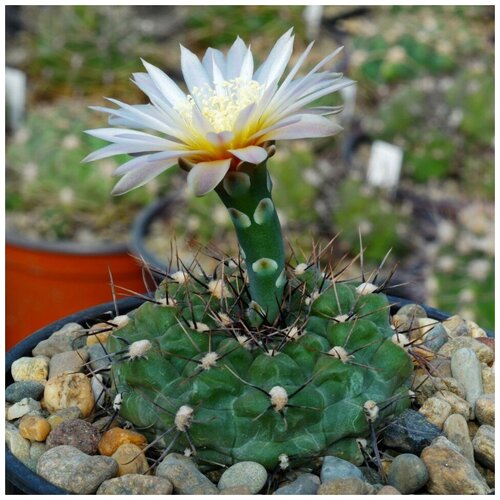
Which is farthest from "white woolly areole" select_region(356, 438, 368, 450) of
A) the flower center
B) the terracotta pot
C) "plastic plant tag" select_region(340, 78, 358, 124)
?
"plastic plant tag" select_region(340, 78, 358, 124)

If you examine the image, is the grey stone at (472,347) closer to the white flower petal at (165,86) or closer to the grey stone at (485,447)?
the grey stone at (485,447)

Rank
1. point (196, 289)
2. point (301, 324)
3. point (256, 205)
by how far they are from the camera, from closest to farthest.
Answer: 1. point (256, 205)
2. point (301, 324)
3. point (196, 289)

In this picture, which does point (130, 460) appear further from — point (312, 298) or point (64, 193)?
point (64, 193)

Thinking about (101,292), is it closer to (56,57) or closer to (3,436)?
(56,57)

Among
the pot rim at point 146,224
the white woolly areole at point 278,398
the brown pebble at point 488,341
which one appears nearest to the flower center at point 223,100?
the white woolly areole at point 278,398

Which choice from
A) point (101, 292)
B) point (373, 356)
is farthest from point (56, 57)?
point (373, 356)

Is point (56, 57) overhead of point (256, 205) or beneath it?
overhead

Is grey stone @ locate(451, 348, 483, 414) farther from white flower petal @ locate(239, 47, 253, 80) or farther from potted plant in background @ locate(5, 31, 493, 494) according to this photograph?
white flower petal @ locate(239, 47, 253, 80)
